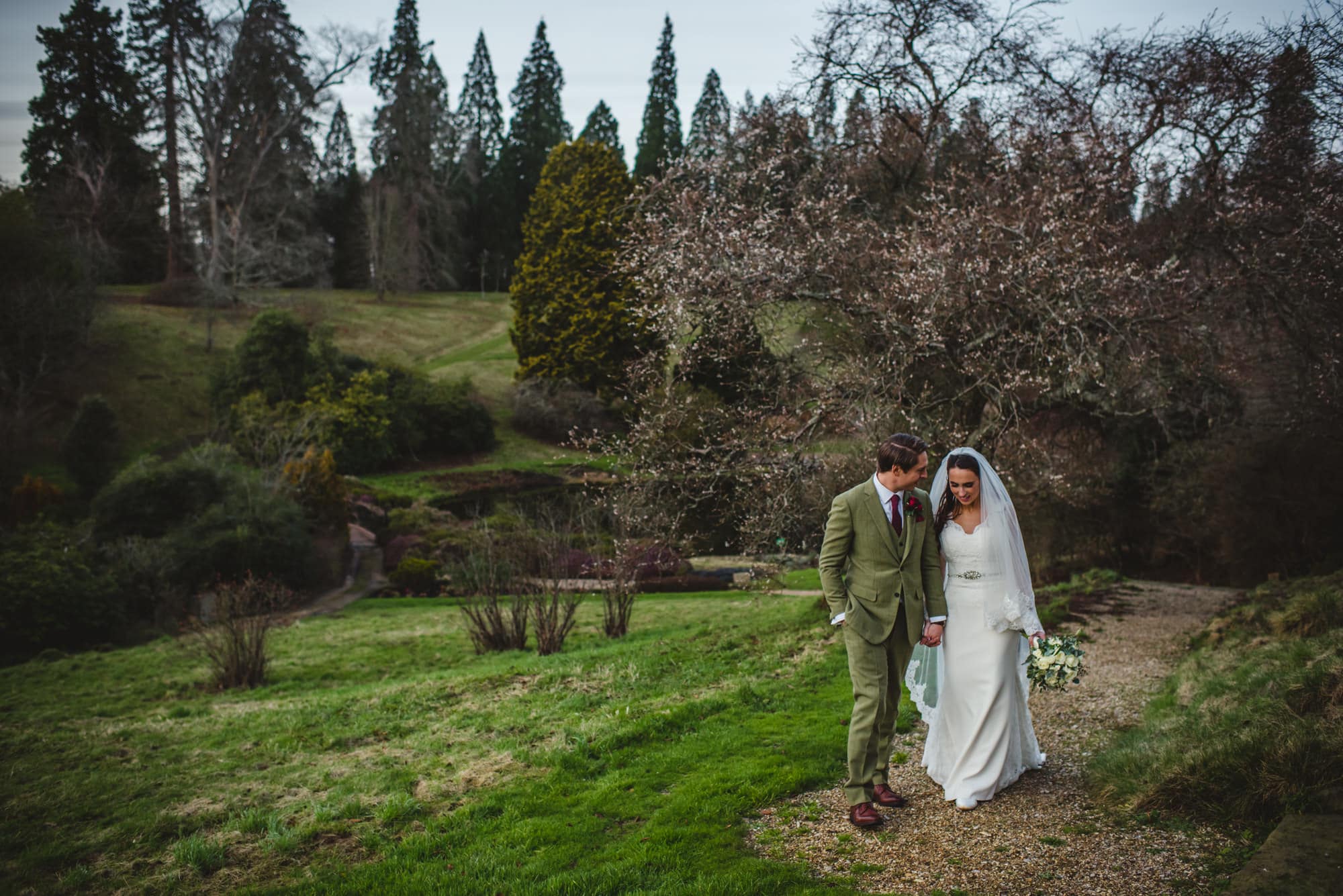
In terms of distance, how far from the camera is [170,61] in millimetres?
39250

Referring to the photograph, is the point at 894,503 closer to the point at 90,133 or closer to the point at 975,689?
the point at 975,689

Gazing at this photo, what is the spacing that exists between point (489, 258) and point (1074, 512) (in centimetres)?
4951

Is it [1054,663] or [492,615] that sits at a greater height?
[1054,663]

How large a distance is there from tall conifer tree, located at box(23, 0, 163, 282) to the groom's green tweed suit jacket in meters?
43.7

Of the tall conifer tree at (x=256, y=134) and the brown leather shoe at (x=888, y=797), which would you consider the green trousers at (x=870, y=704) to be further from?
the tall conifer tree at (x=256, y=134)

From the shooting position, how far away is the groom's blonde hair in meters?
4.71

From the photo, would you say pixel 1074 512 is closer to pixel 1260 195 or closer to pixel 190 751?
pixel 1260 195

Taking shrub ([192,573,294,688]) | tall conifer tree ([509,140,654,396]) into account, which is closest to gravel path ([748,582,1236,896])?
shrub ([192,573,294,688])

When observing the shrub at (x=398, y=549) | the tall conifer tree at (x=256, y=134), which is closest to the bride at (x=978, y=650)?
the shrub at (x=398, y=549)

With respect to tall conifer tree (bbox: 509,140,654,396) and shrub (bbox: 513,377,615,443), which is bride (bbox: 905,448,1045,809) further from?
shrub (bbox: 513,377,615,443)

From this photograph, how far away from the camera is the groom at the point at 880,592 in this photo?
464 cm

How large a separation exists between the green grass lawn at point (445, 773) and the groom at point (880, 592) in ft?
2.67

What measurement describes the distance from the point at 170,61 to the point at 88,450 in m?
25.4

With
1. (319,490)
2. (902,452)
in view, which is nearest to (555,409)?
(319,490)
